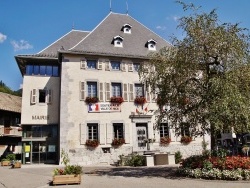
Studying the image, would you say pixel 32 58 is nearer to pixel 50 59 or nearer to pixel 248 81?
pixel 50 59

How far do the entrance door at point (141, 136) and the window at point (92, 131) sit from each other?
9.44 ft

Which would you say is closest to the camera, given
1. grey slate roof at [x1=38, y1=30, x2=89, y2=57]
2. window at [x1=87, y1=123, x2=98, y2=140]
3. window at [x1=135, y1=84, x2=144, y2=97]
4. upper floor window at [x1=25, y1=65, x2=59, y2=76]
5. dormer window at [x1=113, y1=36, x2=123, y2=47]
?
window at [x1=87, y1=123, x2=98, y2=140]

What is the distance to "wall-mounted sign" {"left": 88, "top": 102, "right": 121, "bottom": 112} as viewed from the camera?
1977cm

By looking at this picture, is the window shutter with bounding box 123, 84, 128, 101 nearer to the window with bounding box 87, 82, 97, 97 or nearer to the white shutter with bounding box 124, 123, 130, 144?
the white shutter with bounding box 124, 123, 130, 144

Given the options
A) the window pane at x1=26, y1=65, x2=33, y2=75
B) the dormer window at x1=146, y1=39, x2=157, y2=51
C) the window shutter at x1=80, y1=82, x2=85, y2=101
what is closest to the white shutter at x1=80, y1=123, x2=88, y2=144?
the window shutter at x1=80, y1=82, x2=85, y2=101

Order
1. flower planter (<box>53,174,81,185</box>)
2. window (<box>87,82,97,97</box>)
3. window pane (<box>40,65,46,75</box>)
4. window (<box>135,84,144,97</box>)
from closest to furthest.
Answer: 1. flower planter (<box>53,174,81,185</box>)
2. window (<box>87,82,97,97</box>)
3. window pane (<box>40,65,46,75</box>)
4. window (<box>135,84,144,97</box>)

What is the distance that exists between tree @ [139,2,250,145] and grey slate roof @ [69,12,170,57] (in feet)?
27.6

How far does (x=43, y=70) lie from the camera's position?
21.2 meters

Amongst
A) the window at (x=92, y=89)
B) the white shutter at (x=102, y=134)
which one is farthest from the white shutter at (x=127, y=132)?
the window at (x=92, y=89)

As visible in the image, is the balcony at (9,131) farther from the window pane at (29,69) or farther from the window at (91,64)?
the window at (91,64)

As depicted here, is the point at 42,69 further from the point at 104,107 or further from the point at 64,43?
the point at 104,107

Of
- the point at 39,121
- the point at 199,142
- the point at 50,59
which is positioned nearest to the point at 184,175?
the point at 199,142

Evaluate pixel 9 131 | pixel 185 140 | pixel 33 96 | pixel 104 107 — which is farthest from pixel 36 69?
pixel 185 140

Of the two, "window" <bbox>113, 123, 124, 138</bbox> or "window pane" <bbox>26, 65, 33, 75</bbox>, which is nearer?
"window" <bbox>113, 123, 124, 138</bbox>
